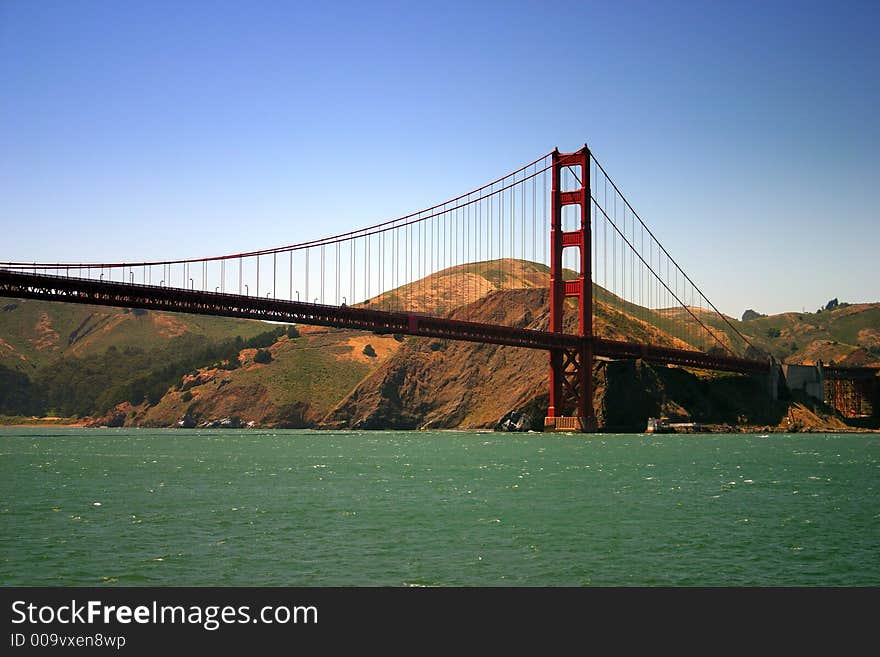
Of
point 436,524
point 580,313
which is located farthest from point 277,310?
point 436,524

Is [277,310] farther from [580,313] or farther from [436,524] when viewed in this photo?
[436,524]

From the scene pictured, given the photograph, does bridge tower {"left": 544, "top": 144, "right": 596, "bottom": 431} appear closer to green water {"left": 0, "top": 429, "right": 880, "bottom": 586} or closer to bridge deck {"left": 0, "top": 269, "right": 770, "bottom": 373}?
bridge deck {"left": 0, "top": 269, "right": 770, "bottom": 373}

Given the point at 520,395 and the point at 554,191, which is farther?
the point at 520,395

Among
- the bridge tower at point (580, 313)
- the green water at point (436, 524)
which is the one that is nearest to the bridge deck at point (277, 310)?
the bridge tower at point (580, 313)

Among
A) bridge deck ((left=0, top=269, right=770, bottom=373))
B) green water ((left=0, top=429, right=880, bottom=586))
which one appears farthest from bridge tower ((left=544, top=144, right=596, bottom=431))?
green water ((left=0, top=429, right=880, bottom=586))
